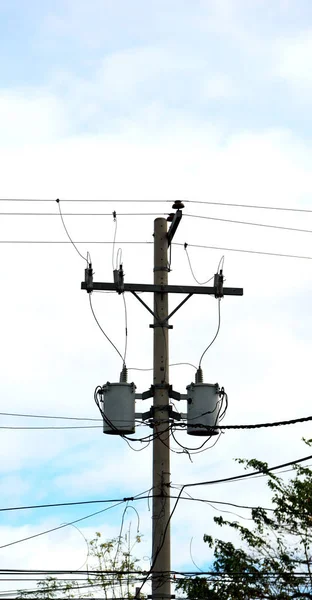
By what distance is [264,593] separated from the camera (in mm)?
27469

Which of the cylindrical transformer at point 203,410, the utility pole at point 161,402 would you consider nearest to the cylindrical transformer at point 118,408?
the utility pole at point 161,402

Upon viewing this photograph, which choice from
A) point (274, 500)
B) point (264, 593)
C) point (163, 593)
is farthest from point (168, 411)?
point (274, 500)

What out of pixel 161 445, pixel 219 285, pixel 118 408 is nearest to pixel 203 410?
pixel 161 445

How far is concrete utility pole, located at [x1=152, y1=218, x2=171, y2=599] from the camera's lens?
13883 millimetres

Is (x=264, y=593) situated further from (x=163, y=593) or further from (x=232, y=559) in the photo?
(x=163, y=593)

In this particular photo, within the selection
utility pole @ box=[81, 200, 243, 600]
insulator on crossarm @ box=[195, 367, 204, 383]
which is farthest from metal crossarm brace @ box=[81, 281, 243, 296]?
insulator on crossarm @ box=[195, 367, 204, 383]

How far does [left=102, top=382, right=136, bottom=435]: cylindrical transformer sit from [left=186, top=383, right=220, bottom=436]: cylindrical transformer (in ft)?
2.71

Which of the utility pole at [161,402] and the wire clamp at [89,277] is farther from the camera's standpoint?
the wire clamp at [89,277]

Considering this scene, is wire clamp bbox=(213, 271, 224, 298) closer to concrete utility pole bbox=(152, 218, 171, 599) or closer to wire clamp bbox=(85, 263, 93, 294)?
concrete utility pole bbox=(152, 218, 171, 599)

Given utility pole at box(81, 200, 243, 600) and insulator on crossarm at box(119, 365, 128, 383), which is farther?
insulator on crossarm at box(119, 365, 128, 383)

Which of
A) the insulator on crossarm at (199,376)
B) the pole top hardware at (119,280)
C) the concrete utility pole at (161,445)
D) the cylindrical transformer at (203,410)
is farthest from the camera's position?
the pole top hardware at (119,280)

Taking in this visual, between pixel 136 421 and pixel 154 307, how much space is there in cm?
174

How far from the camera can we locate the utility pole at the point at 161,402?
46.1ft

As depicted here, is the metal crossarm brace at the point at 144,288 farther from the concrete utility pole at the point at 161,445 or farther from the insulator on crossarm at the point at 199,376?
the insulator on crossarm at the point at 199,376
